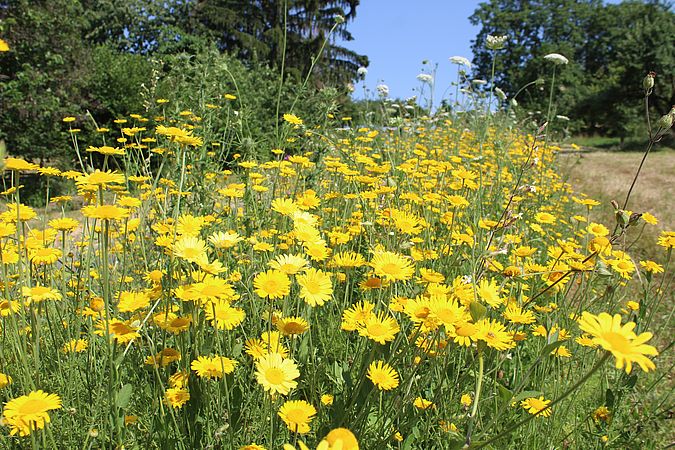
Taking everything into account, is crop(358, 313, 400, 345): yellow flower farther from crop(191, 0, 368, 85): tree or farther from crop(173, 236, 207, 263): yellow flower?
crop(191, 0, 368, 85): tree

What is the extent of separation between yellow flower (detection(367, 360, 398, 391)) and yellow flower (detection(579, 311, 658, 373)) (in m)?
0.47

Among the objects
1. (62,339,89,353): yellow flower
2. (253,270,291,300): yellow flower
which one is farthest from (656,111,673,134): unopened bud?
(62,339,89,353): yellow flower

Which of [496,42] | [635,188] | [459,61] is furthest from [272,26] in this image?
[496,42]

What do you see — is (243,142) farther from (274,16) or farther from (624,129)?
(624,129)

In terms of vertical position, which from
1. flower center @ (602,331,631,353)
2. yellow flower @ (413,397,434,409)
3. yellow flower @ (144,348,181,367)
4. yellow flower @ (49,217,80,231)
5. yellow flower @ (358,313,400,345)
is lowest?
yellow flower @ (413,397,434,409)

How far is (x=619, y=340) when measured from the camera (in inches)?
27.1

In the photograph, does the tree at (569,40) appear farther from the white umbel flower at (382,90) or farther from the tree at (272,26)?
the white umbel flower at (382,90)

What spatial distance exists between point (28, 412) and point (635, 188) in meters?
9.38

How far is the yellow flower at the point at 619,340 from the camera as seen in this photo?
2.14ft

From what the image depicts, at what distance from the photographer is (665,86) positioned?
18328mm

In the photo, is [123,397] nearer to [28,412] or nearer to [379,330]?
[28,412]

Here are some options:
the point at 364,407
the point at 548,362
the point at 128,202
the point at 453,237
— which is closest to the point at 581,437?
the point at 548,362

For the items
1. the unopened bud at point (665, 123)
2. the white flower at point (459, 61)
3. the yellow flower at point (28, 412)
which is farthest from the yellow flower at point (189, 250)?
the white flower at point (459, 61)

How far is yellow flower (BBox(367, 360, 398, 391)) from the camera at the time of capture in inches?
40.8
